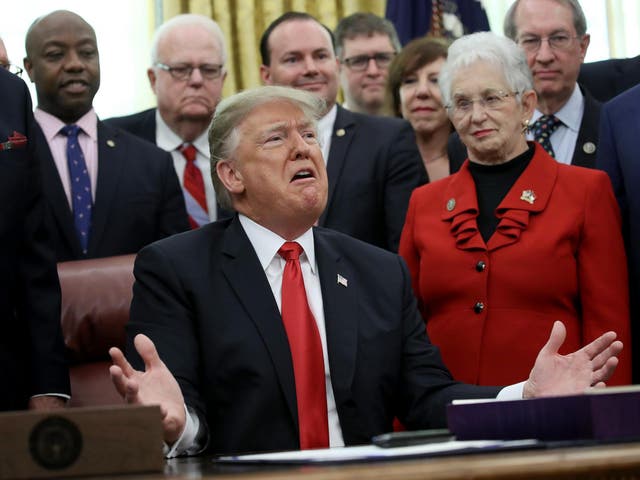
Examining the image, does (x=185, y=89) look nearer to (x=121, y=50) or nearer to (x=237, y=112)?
(x=237, y=112)

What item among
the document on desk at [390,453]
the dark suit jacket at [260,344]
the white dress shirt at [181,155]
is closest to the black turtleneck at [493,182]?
the dark suit jacket at [260,344]

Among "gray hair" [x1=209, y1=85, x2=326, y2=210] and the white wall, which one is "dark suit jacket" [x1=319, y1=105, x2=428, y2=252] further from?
the white wall

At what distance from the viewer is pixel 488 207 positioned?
11.5ft

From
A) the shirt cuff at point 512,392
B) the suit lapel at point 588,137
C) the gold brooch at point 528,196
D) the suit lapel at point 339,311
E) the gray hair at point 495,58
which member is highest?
the gray hair at point 495,58

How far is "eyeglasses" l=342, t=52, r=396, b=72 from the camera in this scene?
507 cm

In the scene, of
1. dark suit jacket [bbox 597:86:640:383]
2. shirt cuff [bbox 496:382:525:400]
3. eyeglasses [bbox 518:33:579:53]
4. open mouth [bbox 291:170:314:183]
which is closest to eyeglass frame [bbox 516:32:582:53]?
eyeglasses [bbox 518:33:579:53]

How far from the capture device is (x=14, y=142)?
302 cm

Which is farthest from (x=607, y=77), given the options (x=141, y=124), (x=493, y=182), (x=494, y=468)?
(x=494, y=468)

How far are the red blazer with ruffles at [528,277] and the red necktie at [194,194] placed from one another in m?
1.17

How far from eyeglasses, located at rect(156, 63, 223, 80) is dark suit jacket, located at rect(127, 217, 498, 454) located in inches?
68.7

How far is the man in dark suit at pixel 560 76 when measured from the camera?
4.05 meters

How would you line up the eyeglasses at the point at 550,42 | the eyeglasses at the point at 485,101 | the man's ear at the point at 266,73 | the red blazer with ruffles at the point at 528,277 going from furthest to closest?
the man's ear at the point at 266,73 < the eyeglasses at the point at 550,42 < the eyeglasses at the point at 485,101 < the red blazer with ruffles at the point at 528,277

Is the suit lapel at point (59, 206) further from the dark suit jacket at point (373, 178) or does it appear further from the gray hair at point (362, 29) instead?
the gray hair at point (362, 29)

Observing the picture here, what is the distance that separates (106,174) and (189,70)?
0.78m
